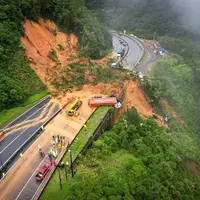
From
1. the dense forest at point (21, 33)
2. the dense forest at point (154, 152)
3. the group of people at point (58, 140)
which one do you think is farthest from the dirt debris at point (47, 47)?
the dense forest at point (154, 152)

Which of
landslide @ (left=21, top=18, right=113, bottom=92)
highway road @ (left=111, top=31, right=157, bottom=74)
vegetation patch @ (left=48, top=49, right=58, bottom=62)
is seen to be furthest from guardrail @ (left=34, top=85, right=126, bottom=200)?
highway road @ (left=111, top=31, right=157, bottom=74)

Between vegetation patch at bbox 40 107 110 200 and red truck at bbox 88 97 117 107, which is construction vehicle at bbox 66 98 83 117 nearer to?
red truck at bbox 88 97 117 107

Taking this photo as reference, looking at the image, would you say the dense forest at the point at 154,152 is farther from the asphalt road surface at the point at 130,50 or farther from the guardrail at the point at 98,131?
the asphalt road surface at the point at 130,50

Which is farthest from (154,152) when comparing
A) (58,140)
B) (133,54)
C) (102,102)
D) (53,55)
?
(133,54)

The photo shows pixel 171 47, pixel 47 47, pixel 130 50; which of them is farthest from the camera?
pixel 171 47

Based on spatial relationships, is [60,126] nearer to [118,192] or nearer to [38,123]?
[38,123]

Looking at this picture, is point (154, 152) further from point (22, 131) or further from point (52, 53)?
point (52, 53)

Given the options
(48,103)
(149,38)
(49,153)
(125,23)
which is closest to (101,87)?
(48,103)
